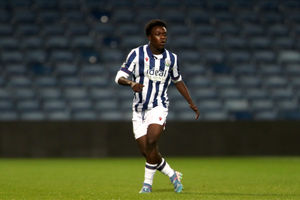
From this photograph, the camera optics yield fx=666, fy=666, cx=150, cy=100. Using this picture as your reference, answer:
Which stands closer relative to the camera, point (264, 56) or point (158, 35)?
point (158, 35)

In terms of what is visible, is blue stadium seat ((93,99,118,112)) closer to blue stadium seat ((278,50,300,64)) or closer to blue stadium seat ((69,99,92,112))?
blue stadium seat ((69,99,92,112))

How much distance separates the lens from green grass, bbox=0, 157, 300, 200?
278 inches

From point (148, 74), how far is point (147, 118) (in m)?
0.51

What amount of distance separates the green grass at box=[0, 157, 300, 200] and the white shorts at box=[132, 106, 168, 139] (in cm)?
71

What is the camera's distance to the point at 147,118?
7.70m

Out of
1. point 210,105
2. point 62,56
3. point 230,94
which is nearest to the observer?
point 210,105

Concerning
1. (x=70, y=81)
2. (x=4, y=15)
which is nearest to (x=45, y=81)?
(x=70, y=81)

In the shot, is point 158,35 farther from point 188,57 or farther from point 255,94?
point 188,57

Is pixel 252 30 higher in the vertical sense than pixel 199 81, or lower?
higher

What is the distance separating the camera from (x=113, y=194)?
7160mm

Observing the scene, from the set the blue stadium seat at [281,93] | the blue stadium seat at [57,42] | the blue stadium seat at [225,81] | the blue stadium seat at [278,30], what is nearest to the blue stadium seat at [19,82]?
the blue stadium seat at [57,42]

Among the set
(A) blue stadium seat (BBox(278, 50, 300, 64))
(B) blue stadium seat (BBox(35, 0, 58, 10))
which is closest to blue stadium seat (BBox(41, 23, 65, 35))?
(B) blue stadium seat (BBox(35, 0, 58, 10))

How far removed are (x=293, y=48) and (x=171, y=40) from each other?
3.84 metres

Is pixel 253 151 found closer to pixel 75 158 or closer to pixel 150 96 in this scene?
pixel 75 158
